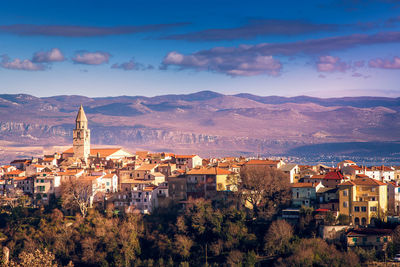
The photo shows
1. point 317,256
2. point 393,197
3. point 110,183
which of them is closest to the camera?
point 317,256

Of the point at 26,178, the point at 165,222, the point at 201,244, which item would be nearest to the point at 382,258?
the point at 201,244

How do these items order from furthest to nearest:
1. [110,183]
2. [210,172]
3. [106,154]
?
[106,154] → [110,183] → [210,172]

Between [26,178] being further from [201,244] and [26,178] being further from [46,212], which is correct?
[201,244]

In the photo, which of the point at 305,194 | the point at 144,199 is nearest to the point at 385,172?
the point at 305,194

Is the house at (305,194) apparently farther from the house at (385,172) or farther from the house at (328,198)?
the house at (385,172)

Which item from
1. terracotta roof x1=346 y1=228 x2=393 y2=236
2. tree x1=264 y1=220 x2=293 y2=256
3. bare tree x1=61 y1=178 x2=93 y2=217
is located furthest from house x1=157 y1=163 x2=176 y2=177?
terracotta roof x1=346 y1=228 x2=393 y2=236

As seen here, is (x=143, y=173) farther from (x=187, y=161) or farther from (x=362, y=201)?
(x=362, y=201)
